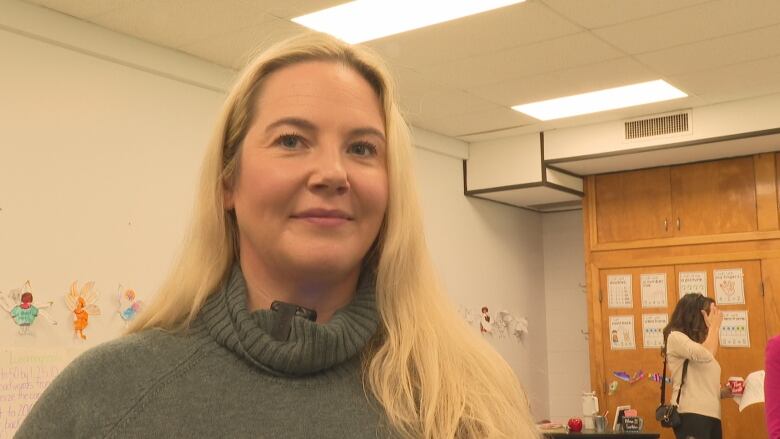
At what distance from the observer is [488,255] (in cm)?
668

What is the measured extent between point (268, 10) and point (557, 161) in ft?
9.59

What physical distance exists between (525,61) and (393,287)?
3605 mm

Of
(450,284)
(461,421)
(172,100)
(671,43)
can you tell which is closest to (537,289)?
(450,284)

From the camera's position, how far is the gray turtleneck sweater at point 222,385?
1005mm

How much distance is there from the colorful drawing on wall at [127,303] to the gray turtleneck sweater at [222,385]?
315cm

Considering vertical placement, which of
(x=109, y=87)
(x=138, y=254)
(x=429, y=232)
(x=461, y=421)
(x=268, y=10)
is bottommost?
(x=461, y=421)

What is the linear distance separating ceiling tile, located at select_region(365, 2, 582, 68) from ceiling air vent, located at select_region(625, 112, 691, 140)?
1.82 meters

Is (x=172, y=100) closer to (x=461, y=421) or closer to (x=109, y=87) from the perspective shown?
(x=109, y=87)

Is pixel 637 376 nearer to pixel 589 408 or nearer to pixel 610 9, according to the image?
pixel 589 408

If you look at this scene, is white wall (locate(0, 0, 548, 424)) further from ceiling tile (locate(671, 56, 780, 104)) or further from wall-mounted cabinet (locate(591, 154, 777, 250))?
wall-mounted cabinet (locate(591, 154, 777, 250))

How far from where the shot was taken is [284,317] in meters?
1.08

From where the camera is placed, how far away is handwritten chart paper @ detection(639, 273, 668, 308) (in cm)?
626

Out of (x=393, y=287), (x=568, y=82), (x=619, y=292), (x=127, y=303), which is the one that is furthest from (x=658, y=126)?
(x=393, y=287)

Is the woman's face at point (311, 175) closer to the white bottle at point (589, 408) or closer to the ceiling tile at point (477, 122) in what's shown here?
the ceiling tile at point (477, 122)
